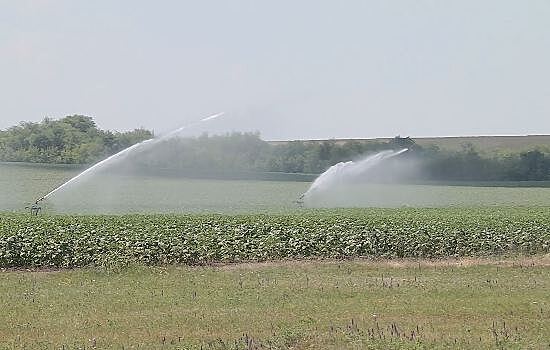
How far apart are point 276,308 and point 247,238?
32.6 ft

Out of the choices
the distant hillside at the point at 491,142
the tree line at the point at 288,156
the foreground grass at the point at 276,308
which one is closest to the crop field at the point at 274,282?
the foreground grass at the point at 276,308

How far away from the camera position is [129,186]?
213ft

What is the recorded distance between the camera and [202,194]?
58.6m

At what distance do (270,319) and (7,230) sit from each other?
1229 cm

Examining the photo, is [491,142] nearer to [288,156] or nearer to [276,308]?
[288,156]

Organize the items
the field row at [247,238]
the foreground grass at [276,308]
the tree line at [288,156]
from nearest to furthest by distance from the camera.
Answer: the foreground grass at [276,308]
the field row at [247,238]
the tree line at [288,156]

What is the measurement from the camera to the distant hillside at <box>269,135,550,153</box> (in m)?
76.6

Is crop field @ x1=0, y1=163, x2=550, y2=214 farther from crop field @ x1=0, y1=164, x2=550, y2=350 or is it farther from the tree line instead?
crop field @ x1=0, y1=164, x2=550, y2=350

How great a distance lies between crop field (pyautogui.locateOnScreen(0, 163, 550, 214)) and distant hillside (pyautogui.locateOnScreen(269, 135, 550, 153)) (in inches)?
188

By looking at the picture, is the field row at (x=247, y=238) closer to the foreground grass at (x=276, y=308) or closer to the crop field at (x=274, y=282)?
the crop field at (x=274, y=282)

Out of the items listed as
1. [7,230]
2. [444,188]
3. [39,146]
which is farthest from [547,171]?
[7,230]

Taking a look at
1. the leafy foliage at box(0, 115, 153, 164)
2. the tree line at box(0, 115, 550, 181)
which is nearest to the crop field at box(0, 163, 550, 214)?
the tree line at box(0, 115, 550, 181)

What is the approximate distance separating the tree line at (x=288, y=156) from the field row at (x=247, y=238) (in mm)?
37369

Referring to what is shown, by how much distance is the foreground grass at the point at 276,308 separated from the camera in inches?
417
